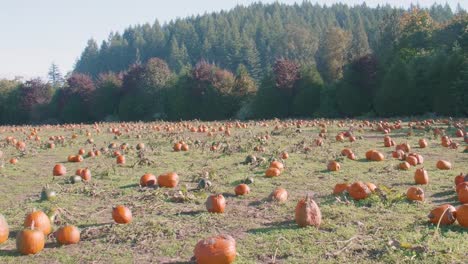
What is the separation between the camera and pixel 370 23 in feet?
396

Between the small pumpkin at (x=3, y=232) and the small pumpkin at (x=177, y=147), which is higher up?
the small pumpkin at (x=177, y=147)

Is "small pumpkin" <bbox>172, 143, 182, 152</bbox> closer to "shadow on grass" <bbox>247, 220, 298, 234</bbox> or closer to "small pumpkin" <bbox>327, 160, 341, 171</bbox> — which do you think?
"small pumpkin" <bbox>327, 160, 341, 171</bbox>

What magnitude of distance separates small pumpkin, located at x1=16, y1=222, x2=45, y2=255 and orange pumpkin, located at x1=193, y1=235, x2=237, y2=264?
1830 millimetres

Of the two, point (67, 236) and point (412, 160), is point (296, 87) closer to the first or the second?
point (412, 160)

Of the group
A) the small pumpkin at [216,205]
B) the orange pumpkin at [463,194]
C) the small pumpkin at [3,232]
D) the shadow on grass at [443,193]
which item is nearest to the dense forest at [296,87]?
the shadow on grass at [443,193]

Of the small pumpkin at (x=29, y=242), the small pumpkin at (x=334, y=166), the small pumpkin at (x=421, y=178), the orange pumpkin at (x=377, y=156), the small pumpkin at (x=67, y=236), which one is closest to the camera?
the small pumpkin at (x=29, y=242)

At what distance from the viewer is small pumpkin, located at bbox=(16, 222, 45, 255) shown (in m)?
5.26

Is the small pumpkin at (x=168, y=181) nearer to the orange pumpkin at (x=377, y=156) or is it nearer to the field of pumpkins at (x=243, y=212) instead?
the field of pumpkins at (x=243, y=212)

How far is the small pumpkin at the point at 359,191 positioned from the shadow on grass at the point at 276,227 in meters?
1.36

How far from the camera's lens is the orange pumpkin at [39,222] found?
18.9ft

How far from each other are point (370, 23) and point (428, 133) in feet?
357

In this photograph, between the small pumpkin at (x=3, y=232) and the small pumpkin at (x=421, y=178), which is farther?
the small pumpkin at (x=421, y=178)

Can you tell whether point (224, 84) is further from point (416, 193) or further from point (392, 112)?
point (416, 193)

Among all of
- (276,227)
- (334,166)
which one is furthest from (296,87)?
(276,227)
